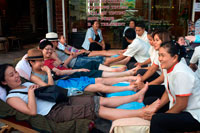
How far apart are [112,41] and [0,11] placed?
780 centimetres

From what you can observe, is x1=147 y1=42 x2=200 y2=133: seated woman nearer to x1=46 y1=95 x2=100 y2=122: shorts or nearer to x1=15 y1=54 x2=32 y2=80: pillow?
x1=46 y1=95 x2=100 y2=122: shorts

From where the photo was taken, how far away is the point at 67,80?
3.73 meters

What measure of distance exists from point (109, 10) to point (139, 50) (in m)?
4.14

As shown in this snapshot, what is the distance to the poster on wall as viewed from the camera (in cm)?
823

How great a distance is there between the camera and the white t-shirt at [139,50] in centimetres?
447

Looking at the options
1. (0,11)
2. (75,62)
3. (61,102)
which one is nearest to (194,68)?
(61,102)

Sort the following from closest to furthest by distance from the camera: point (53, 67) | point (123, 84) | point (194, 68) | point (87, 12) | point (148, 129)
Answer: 1. point (148, 129)
2. point (194, 68)
3. point (123, 84)
4. point (53, 67)
5. point (87, 12)

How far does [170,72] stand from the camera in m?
2.21

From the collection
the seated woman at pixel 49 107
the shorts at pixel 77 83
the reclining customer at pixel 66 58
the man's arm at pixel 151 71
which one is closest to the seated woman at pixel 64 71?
the shorts at pixel 77 83

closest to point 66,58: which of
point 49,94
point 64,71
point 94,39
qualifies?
point 64,71

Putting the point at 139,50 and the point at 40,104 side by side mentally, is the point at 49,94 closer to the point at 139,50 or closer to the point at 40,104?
the point at 40,104

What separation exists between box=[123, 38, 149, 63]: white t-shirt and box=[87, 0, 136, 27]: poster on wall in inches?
156

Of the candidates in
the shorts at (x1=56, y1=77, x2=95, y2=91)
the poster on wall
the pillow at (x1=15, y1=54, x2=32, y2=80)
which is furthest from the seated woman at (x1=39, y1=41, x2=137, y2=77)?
the poster on wall

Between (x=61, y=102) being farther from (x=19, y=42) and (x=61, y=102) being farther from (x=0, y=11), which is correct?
(x=0, y=11)
